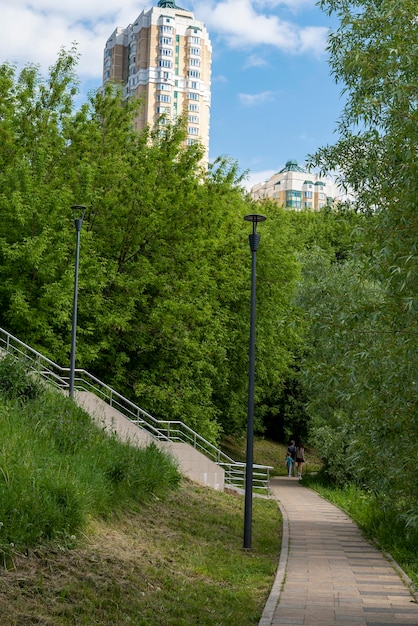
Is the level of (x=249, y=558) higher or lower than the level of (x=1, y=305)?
lower

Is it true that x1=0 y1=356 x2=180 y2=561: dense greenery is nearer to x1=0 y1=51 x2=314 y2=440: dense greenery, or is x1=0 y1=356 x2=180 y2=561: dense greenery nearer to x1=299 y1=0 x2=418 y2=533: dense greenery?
x1=299 y1=0 x2=418 y2=533: dense greenery

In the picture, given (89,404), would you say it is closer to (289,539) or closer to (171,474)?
(171,474)

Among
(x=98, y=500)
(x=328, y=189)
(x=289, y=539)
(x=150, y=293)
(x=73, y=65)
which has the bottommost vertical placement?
(x=289, y=539)

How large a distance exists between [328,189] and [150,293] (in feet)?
363

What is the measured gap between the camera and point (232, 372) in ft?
114

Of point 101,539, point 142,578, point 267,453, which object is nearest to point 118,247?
point 101,539

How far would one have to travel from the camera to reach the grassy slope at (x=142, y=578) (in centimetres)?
795

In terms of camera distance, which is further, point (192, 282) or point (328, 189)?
point (328, 189)

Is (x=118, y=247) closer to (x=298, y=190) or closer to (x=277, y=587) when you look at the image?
(x=277, y=587)

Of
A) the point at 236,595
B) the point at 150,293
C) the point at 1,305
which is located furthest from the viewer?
the point at 150,293

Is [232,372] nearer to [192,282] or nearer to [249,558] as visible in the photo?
[192,282]

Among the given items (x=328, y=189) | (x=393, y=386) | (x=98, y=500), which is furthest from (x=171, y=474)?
(x=328, y=189)

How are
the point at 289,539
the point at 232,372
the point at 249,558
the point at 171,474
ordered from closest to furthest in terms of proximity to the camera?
1. the point at 249,558
2. the point at 289,539
3. the point at 171,474
4. the point at 232,372

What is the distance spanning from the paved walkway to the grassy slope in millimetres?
296
